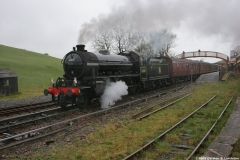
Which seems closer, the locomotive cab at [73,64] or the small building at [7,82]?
the locomotive cab at [73,64]

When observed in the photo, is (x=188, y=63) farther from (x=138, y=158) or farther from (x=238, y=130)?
(x=138, y=158)

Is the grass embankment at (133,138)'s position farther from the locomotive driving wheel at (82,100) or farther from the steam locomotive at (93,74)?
the steam locomotive at (93,74)

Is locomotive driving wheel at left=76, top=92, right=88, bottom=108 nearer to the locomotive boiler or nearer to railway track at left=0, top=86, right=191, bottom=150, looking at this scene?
the locomotive boiler

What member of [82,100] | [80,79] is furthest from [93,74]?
[82,100]

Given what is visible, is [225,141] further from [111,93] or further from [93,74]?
[111,93]

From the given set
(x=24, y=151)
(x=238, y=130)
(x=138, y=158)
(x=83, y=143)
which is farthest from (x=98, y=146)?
(x=238, y=130)

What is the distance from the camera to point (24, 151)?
629cm

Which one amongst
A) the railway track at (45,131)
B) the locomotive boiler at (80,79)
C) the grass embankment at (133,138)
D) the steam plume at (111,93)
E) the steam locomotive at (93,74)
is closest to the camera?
the grass embankment at (133,138)

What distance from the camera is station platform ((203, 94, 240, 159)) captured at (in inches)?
219

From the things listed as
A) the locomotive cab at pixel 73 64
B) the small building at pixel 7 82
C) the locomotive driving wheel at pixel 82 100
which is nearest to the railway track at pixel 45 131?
the locomotive driving wheel at pixel 82 100

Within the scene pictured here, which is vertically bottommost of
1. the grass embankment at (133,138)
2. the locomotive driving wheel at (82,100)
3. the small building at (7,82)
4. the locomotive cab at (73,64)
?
the grass embankment at (133,138)

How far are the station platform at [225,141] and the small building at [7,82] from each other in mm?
17910

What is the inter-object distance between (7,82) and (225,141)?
1889 cm

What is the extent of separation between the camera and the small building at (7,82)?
1988cm
